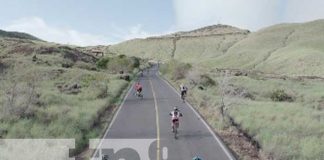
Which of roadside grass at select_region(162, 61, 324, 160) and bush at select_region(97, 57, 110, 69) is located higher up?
bush at select_region(97, 57, 110, 69)

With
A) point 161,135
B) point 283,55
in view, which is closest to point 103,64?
point 283,55

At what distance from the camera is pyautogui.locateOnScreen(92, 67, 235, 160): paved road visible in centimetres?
1961

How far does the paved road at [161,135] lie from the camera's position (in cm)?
1961

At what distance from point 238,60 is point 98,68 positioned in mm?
70290

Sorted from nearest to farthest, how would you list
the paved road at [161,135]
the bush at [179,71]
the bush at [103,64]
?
the paved road at [161,135] < the bush at [179,71] < the bush at [103,64]

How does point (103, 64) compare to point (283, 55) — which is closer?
point (103, 64)

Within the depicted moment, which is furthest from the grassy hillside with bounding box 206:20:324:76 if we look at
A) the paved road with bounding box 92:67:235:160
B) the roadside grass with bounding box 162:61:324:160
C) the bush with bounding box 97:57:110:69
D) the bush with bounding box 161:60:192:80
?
the paved road with bounding box 92:67:235:160

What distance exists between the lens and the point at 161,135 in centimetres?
2450

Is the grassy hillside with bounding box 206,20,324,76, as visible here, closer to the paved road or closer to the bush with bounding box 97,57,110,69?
the bush with bounding box 97,57,110,69

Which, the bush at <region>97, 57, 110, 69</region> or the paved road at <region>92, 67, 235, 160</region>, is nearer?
the paved road at <region>92, 67, 235, 160</region>

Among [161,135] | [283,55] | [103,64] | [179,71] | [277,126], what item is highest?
[283,55]

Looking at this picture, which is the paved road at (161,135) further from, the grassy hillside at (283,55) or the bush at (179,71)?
the grassy hillside at (283,55)

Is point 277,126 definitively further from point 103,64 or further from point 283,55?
point 283,55

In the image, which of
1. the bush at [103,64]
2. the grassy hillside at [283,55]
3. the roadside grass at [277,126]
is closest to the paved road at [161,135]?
the roadside grass at [277,126]
